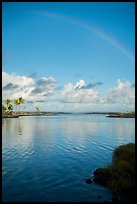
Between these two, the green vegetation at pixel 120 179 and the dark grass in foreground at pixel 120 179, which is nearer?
the dark grass in foreground at pixel 120 179

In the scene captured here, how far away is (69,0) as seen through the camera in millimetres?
9672

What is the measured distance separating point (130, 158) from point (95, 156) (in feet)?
26.9

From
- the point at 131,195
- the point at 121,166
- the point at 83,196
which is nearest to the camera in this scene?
the point at 131,195

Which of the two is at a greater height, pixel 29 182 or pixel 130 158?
pixel 130 158

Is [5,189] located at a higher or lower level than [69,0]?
lower

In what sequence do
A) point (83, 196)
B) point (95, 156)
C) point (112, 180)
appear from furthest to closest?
point (95, 156)
point (112, 180)
point (83, 196)

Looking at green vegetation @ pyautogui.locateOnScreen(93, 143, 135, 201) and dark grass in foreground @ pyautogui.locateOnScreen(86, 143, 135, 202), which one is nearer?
dark grass in foreground @ pyautogui.locateOnScreen(86, 143, 135, 202)

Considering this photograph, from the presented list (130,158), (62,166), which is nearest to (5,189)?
(62,166)

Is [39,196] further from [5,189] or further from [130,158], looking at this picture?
[130,158]

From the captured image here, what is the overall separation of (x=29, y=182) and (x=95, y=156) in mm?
12111

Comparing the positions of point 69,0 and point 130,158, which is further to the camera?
point 130,158

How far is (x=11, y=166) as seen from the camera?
23.9 m

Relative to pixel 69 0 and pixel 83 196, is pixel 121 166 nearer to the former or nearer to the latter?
pixel 83 196

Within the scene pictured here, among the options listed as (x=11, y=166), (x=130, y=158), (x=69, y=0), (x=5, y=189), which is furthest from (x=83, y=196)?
(x=69, y=0)
